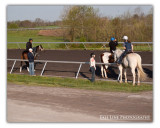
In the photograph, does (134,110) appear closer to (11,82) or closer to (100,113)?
(100,113)

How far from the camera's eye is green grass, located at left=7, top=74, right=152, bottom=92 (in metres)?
16.1

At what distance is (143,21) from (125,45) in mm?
12535

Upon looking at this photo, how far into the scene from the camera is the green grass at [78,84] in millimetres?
16059

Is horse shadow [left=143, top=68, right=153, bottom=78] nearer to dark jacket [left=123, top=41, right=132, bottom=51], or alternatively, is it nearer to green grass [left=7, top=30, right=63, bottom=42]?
dark jacket [left=123, top=41, right=132, bottom=51]

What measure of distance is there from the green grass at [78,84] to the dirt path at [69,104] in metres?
0.86

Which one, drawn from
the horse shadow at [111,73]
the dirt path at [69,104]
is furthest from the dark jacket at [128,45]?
the dirt path at [69,104]

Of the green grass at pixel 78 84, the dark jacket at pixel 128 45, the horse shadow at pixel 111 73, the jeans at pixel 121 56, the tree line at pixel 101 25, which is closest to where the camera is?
the green grass at pixel 78 84

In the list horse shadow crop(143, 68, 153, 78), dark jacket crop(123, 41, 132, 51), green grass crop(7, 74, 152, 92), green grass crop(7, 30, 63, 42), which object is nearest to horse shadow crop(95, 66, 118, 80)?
horse shadow crop(143, 68, 153, 78)

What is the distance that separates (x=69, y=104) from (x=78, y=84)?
4.82 m

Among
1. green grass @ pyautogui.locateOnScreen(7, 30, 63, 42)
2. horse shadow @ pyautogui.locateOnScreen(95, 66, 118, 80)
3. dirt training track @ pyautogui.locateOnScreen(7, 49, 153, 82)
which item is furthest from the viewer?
green grass @ pyautogui.locateOnScreen(7, 30, 63, 42)

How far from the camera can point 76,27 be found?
31.7 m

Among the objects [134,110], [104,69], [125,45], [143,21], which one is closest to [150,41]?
[143,21]

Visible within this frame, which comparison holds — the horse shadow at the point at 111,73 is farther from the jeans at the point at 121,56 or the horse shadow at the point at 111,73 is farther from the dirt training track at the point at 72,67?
the jeans at the point at 121,56

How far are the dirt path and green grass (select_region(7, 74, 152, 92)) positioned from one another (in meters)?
0.86
